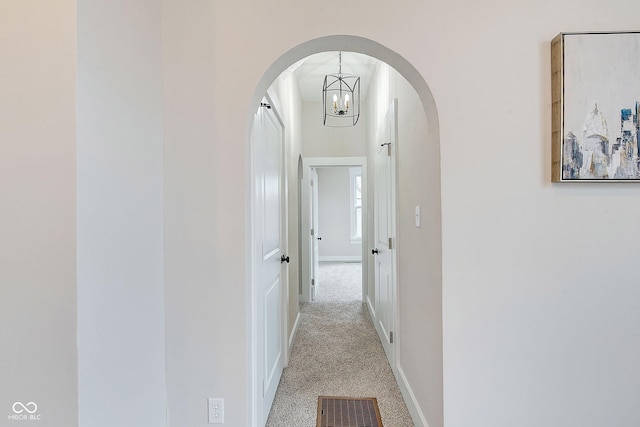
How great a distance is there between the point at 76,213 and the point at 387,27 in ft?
4.74

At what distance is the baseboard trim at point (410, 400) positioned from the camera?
1.83m

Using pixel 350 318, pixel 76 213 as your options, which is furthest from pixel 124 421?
pixel 350 318

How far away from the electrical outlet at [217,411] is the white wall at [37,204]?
58 cm

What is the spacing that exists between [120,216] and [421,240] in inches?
58.1

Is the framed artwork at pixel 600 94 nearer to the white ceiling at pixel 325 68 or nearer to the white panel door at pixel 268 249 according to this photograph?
the white panel door at pixel 268 249

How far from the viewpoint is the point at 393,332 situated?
8.62ft

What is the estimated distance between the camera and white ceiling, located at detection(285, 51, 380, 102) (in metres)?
3.56

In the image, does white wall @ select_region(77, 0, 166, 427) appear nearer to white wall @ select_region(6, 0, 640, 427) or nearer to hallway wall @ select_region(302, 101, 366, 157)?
white wall @ select_region(6, 0, 640, 427)

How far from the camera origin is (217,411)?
149 centimetres

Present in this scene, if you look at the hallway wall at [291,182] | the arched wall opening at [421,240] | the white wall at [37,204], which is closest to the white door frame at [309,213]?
the hallway wall at [291,182]

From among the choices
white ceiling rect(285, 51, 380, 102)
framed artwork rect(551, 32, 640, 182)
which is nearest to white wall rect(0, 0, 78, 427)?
→ framed artwork rect(551, 32, 640, 182)

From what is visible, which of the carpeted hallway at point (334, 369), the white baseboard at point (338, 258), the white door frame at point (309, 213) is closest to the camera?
the carpeted hallway at point (334, 369)

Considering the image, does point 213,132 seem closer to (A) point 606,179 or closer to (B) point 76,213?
→ (B) point 76,213

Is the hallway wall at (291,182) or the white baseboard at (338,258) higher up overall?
the hallway wall at (291,182)
